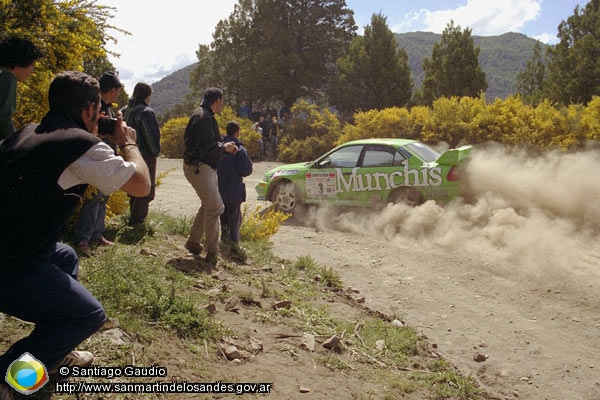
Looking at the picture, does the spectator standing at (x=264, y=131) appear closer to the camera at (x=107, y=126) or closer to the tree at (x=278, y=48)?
the tree at (x=278, y=48)

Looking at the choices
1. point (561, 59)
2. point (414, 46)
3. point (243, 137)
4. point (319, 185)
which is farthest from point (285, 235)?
point (414, 46)

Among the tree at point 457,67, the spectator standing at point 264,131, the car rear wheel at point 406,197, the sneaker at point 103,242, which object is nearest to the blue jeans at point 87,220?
the sneaker at point 103,242

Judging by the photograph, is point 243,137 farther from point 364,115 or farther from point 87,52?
point 87,52

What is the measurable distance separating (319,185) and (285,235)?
1.63m

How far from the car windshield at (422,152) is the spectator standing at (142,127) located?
15.7ft

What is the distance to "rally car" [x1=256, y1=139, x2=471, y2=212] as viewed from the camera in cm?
877

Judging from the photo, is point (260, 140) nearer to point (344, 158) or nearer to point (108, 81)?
point (344, 158)

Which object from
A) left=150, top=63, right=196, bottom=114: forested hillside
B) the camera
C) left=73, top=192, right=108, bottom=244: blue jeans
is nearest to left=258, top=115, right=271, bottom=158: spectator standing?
left=73, top=192, right=108, bottom=244: blue jeans

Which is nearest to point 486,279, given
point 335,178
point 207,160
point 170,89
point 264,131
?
point 207,160

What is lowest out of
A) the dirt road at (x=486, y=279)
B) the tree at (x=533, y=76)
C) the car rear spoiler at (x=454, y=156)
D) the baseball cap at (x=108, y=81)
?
the dirt road at (x=486, y=279)

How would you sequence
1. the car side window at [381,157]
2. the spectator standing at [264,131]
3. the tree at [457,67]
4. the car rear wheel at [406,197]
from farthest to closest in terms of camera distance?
the spectator standing at [264,131] → the tree at [457,67] → the car side window at [381,157] → the car rear wheel at [406,197]

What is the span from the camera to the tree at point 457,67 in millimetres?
21031

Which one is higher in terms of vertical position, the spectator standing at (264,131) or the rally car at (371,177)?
the spectator standing at (264,131)

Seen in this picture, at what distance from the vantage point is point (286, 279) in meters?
6.00
